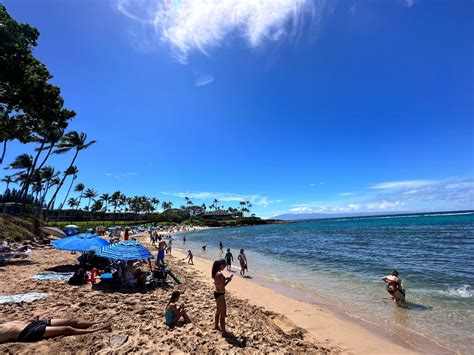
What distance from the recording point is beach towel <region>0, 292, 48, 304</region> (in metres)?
7.15

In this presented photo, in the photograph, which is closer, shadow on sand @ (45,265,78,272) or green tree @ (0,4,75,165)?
green tree @ (0,4,75,165)

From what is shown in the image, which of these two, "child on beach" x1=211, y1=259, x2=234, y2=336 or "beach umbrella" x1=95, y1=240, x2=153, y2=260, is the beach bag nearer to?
"beach umbrella" x1=95, y1=240, x2=153, y2=260

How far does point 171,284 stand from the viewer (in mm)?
10461

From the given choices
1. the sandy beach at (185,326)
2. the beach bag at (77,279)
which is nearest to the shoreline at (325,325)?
the sandy beach at (185,326)

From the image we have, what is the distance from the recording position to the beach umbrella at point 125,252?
348 inches

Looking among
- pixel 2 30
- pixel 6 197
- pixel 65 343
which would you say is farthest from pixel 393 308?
pixel 6 197

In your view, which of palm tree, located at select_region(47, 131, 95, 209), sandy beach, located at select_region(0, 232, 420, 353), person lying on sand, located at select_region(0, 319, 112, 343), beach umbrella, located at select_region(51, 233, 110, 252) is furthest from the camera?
palm tree, located at select_region(47, 131, 95, 209)

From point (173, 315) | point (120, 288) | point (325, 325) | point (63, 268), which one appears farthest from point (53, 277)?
point (325, 325)

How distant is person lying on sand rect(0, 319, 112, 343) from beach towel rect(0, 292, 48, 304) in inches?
111

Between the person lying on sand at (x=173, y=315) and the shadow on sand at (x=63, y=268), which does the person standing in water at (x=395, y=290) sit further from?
the shadow on sand at (x=63, y=268)

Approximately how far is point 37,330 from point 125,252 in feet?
13.9

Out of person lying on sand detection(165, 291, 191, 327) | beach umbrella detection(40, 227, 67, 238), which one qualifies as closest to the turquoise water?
person lying on sand detection(165, 291, 191, 327)

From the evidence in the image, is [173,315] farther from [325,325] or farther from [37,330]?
[325,325]

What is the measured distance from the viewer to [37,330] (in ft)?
15.8
